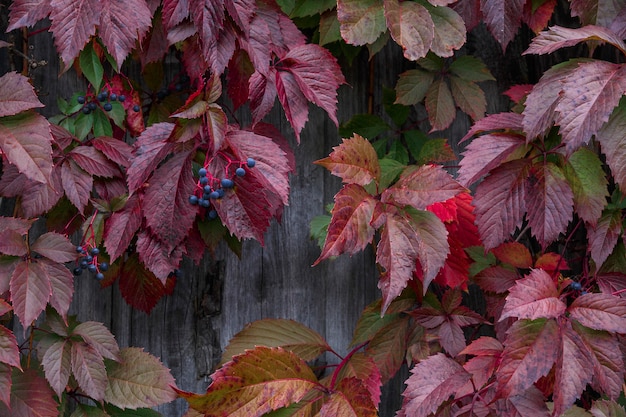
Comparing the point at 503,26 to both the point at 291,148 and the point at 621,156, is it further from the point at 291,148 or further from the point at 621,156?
the point at 291,148

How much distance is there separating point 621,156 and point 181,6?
100 cm

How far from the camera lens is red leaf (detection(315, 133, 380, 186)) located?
156 centimetres

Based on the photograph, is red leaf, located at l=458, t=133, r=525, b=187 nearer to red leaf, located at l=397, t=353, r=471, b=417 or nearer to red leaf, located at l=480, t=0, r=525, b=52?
red leaf, located at l=480, t=0, r=525, b=52

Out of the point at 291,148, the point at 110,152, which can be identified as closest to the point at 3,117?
the point at 110,152

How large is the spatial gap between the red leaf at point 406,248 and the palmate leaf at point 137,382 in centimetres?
57

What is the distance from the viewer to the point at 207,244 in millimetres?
1809

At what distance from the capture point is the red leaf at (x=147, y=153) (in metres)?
1.60

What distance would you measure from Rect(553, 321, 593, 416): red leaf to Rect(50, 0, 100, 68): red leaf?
1139 mm

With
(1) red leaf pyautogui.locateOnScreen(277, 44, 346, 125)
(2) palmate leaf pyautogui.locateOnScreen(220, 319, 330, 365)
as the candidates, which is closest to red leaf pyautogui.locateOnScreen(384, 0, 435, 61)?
(1) red leaf pyautogui.locateOnScreen(277, 44, 346, 125)

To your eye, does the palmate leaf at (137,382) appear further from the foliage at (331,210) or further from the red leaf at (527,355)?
the red leaf at (527,355)

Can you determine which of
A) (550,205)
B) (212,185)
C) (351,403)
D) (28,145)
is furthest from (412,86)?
(28,145)

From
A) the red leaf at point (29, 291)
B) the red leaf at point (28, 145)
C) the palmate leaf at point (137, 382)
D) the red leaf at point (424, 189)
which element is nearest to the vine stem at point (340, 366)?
the palmate leaf at point (137, 382)

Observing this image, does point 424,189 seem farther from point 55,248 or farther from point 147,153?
point 55,248

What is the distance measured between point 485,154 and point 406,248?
29cm
